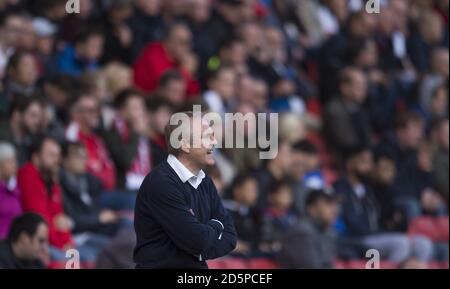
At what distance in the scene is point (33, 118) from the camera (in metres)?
8.66

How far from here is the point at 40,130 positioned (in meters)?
8.71

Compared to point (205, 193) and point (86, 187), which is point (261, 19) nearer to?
point (86, 187)

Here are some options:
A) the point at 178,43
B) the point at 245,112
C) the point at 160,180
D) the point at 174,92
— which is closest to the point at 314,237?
the point at 245,112

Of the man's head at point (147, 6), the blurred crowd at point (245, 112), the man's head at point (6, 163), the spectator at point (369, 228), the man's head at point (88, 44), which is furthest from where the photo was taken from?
the man's head at point (147, 6)

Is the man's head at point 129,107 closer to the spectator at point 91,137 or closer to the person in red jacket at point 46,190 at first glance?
the spectator at point 91,137

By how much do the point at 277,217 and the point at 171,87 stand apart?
140cm

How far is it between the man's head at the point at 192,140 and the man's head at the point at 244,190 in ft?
13.2

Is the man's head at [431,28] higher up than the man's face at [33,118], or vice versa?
the man's head at [431,28]

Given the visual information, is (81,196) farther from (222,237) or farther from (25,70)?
(222,237)

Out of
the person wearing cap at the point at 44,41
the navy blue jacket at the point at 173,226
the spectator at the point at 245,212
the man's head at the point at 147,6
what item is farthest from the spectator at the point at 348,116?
the navy blue jacket at the point at 173,226

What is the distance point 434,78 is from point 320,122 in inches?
64.6

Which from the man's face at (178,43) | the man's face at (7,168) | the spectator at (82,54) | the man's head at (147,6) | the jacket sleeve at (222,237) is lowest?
the jacket sleeve at (222,237)

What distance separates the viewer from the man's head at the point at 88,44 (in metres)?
9.68
